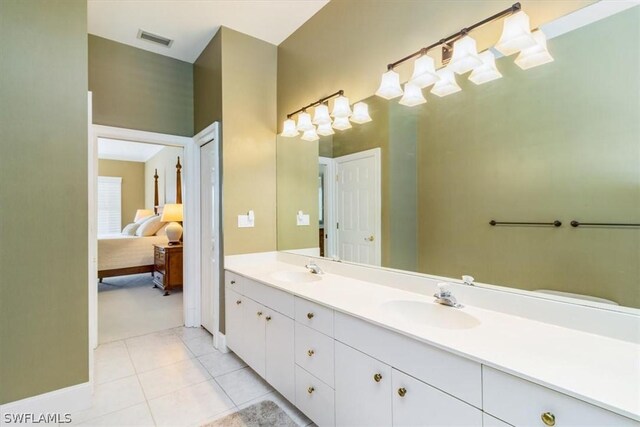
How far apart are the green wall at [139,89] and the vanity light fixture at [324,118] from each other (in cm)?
130

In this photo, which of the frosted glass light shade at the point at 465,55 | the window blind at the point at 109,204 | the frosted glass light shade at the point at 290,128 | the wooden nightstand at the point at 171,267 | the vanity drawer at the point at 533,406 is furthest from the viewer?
the window blind at the point at 109,204

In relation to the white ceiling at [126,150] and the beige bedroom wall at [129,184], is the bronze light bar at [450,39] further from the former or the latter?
the beige bedroom wall at [129,184]

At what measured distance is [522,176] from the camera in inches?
54.7

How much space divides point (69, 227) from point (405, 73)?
2.35m

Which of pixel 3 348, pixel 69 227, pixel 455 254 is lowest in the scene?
pixel 3 348

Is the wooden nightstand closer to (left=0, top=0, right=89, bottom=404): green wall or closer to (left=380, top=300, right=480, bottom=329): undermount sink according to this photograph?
(left=0, top=0, right=89, bottom=404): green wall

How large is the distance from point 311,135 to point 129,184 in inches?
307

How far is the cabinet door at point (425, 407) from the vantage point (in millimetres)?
978

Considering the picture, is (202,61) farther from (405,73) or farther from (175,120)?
(405,73)

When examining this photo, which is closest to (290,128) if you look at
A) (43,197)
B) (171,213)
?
(43,197)

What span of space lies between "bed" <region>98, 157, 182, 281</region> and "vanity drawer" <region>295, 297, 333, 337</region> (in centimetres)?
458

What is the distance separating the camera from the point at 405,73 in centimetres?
176

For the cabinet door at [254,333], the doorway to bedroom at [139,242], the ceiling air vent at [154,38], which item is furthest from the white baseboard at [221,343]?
the ceiling air vent at [154,38]

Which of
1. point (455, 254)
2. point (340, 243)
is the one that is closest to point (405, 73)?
point (455, 254)
